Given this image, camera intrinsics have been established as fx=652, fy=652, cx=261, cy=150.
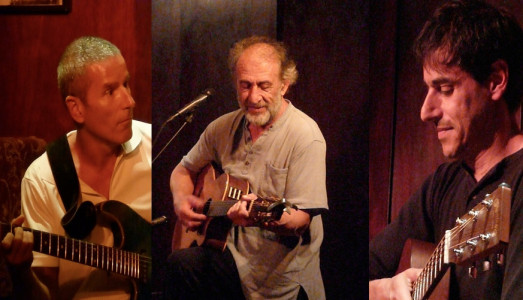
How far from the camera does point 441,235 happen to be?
5.97 feet

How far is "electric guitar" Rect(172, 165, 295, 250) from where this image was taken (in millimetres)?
1858

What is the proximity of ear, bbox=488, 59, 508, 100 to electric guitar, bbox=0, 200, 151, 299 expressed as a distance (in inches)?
42.3

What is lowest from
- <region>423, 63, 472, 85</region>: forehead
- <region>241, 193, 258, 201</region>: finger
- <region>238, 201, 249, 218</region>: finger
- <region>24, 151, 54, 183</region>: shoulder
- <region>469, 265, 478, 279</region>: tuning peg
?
<region>469, 265, 478, 279</region>: tuning peg

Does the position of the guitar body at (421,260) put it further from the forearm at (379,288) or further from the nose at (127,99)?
the nose at (127,99)

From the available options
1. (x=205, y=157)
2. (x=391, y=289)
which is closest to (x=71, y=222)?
(x=205, y=157)

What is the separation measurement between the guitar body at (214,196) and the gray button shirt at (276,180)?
2cm

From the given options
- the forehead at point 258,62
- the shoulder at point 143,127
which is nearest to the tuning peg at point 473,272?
the forehead at point 258,62

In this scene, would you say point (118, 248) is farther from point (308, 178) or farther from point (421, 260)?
point (421, 260)

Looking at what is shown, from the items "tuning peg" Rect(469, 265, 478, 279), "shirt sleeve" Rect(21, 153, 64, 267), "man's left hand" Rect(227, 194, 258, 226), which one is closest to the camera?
"tuning peg" Rect(469, 265, 478, 279)

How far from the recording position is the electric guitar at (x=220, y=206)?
1858 mm

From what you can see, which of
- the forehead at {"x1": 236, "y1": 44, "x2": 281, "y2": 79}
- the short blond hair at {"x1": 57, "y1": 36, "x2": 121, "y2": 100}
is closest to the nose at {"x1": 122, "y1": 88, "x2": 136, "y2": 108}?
the short blond hair at {"x1": 57, "y1": 36, "x2": 121, "y2": 100}

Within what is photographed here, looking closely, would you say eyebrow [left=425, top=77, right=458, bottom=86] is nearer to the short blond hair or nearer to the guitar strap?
the short blond hair

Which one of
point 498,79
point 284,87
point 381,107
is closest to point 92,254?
point 284,87

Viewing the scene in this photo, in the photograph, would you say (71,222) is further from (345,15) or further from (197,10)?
Result: (345,15)
